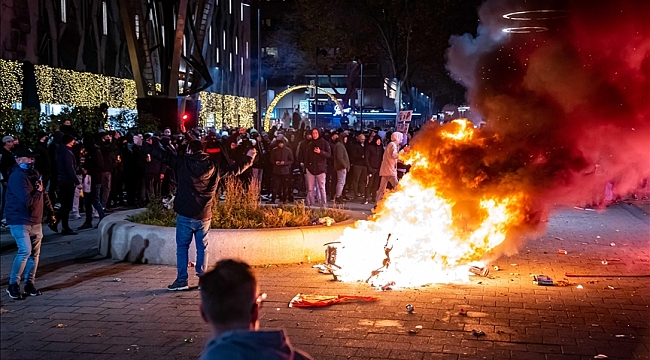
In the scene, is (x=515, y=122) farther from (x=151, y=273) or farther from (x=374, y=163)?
(x=374, y=163)

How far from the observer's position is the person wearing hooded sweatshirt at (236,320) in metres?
2.46

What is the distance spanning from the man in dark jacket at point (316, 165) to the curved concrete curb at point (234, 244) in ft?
20.5

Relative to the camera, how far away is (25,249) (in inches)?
328

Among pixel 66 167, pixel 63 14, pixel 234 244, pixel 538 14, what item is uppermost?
pixel 63 14

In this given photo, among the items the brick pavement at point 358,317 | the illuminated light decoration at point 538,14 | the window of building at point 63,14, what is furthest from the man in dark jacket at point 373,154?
the window of building at point 63,14

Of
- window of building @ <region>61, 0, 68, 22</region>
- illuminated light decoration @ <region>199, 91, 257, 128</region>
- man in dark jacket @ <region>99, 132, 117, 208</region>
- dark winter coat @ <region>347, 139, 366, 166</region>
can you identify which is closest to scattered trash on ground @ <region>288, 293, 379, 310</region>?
man in dark jacket @ <region>99, 132, 117, 208</region>

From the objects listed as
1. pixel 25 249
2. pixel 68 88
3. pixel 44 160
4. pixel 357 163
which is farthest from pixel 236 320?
pixel 68 88

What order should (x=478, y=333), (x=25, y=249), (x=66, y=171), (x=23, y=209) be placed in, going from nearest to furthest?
(x=478, y=333) → (x=23, y=209) → (x=25, y=249) → (x=66, y=171)

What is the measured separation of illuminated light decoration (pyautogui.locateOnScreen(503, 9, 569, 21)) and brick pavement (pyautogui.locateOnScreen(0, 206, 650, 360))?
3219 mm

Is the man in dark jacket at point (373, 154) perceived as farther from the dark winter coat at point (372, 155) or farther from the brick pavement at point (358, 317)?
the brick pavement at point (358, 317)

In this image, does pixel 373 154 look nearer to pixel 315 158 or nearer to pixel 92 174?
pixel 315 158

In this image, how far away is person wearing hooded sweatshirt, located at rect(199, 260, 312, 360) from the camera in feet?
8.07

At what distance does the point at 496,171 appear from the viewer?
959cm

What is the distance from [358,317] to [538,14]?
4181 mm
